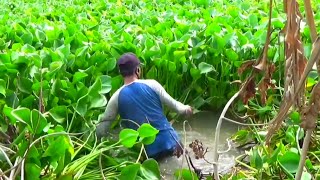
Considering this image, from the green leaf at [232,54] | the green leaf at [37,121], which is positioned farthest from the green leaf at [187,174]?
the green leaf at [232,54]

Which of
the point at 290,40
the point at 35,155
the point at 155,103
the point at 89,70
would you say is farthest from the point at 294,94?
the point at 89,70

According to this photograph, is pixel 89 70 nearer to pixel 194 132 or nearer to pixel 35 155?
pixel 194 132

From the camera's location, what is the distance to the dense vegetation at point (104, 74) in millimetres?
2225

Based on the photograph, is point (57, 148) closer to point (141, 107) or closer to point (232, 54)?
point (141, 107)

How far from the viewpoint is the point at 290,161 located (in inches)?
85.3

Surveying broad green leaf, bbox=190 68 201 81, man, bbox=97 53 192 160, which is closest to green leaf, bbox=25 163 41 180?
man, bbox=97 53 192 160

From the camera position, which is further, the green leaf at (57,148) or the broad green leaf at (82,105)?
the broad green leaf at (82,105)

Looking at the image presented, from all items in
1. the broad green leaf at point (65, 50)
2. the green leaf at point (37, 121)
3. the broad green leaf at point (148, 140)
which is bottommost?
the broad green leaf at point (148, 140)

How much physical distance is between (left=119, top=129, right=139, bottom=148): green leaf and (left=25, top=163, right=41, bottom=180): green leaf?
33cm

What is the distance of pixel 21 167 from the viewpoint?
2.11 m

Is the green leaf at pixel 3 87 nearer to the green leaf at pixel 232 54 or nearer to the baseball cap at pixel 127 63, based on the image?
the baseball cap at pixel 127 63

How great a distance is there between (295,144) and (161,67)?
1037 mm

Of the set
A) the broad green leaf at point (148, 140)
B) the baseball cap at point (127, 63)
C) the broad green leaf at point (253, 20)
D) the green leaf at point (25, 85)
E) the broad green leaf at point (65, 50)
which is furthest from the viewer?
the broad green leaf at point (253, 20)

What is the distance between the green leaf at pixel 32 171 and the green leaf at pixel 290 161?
2.83ft
